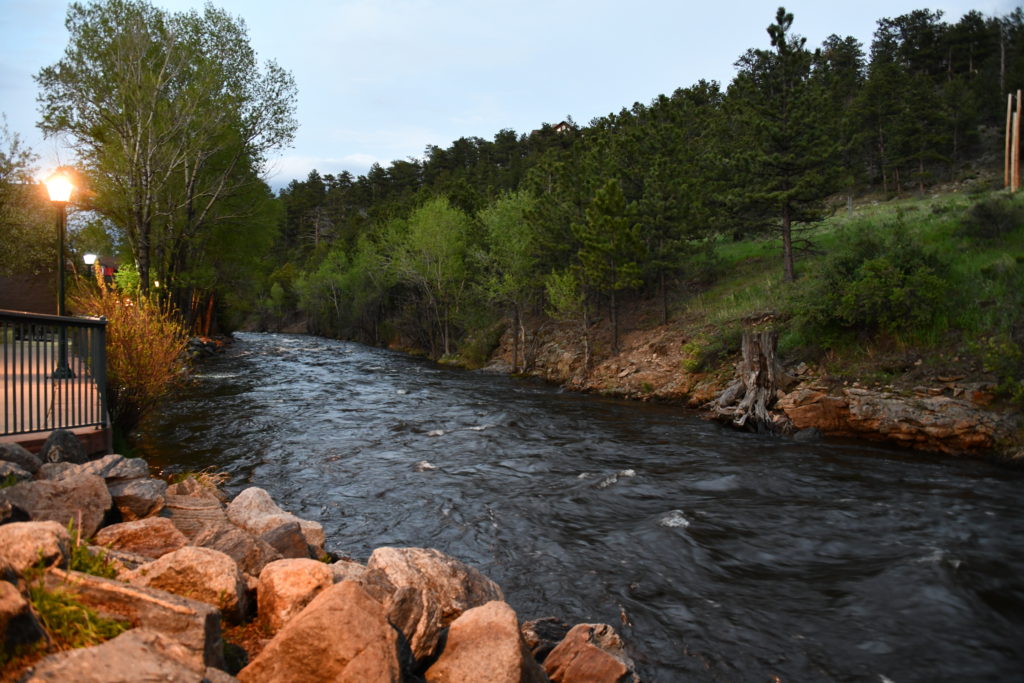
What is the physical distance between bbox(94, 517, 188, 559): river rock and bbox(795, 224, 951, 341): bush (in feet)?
56.4

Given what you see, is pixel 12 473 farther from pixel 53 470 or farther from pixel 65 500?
pixel 65 500

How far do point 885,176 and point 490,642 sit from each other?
66.0 m

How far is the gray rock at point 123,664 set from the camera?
2525 mm

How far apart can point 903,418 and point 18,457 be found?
632 inches

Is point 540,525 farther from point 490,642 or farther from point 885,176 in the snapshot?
point 885,176

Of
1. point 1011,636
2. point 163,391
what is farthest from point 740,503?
point 163,391

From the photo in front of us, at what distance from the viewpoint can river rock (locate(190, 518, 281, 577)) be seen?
4848mm

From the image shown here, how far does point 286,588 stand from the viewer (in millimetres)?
4195

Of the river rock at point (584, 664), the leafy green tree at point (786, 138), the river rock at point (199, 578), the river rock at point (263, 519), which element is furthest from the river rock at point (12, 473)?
the leafy green tree at point (786, 138)

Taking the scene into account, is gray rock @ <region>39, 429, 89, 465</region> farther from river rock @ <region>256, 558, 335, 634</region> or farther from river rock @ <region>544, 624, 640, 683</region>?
river rock @ <region>544, 624, 640, 683</region>

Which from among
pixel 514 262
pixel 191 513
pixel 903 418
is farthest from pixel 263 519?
pixel 514 262

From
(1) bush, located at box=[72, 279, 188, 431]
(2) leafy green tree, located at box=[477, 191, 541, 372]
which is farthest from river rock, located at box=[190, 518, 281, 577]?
(2) leafy green tree, located at box=[477, 191, 541, 372]

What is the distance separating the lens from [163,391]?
1152 centimetres

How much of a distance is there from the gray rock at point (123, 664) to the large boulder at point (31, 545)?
1.08 metres
